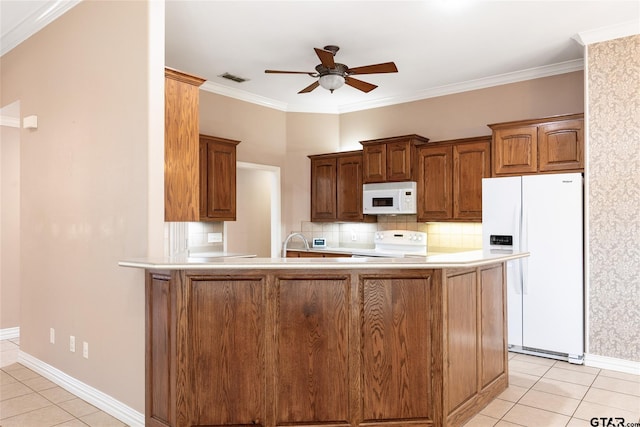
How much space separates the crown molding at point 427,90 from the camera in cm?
461

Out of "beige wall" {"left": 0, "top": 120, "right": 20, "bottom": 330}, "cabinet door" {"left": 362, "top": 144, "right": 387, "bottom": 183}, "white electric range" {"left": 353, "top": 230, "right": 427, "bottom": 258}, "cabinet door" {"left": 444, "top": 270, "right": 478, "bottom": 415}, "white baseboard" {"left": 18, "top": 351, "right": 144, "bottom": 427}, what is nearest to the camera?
"cabinet door" {"left": 444, "top": 270, "right": 478, "bottom": 415}

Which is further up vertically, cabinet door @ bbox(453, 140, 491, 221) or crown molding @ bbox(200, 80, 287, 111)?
crown molding @ bbox(200, 80, 287, 111)

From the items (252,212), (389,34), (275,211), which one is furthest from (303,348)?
(252,212)

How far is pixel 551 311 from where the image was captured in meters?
4.06

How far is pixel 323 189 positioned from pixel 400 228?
123 cm

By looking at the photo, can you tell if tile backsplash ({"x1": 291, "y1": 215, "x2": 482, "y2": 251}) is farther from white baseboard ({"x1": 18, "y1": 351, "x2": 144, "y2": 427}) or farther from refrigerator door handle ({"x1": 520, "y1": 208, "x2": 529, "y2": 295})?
white baseboard ({"x1": 18, "y1": 351, "x2": 144, "y2": 427})

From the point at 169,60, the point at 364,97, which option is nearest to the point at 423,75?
the point at 364,97

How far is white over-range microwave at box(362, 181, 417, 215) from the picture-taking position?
5305mm

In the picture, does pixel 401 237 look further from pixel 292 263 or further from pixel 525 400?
pixel 292 263

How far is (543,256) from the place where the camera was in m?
4.12

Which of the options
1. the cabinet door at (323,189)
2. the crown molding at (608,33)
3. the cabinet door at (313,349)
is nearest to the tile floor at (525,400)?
the cabinet door at (313,349)

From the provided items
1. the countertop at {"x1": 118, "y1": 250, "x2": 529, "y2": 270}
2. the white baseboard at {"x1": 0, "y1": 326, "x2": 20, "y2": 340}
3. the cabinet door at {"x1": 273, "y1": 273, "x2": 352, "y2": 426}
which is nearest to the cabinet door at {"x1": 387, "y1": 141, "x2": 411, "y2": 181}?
the countertop at {"x1": 118, "y1": 250, "x2": 529, "y2": 270}

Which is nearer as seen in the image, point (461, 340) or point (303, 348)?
point (303, 348)

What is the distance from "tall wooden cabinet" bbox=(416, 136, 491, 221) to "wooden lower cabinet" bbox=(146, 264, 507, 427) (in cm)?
261
